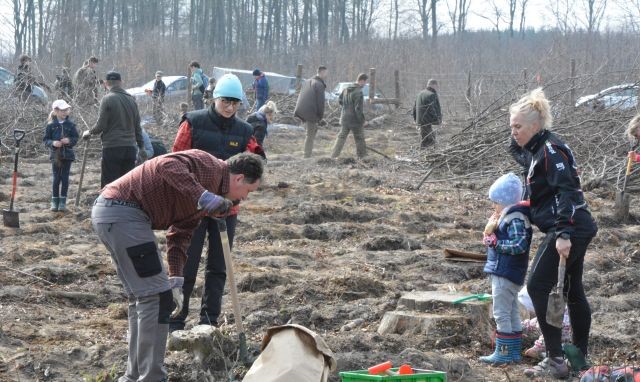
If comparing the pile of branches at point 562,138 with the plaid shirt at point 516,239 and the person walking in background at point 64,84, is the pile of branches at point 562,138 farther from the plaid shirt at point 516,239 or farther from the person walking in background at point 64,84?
the plaid shirt at point 516,239

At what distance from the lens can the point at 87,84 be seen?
18.9m

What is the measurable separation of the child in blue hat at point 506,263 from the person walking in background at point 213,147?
1.79 metres

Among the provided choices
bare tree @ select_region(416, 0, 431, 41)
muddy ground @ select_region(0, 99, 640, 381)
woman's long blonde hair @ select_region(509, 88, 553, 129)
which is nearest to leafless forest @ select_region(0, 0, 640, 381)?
muddy ground @ select_region(0, 99, 640, 381)

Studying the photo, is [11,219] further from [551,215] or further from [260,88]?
[260,88]

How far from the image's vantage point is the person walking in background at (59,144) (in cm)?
1295

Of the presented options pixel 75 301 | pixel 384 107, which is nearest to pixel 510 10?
pixel 384 107

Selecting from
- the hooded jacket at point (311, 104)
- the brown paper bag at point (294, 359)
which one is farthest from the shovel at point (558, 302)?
the hooded jacket at point (311, 104)

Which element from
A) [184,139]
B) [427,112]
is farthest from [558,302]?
[427,112]

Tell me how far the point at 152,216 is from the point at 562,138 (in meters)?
11.7

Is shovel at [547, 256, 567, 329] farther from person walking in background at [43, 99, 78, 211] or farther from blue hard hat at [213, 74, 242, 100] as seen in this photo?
person walking in background at [43, 99, 78, 211]

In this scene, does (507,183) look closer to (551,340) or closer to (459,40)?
(551,340)

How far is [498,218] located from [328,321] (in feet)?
5.99

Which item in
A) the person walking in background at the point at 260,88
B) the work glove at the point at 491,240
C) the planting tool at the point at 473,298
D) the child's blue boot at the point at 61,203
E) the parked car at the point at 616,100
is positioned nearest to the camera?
the work glove at the point at 491,240

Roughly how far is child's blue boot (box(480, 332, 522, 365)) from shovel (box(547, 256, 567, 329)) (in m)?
0.56
